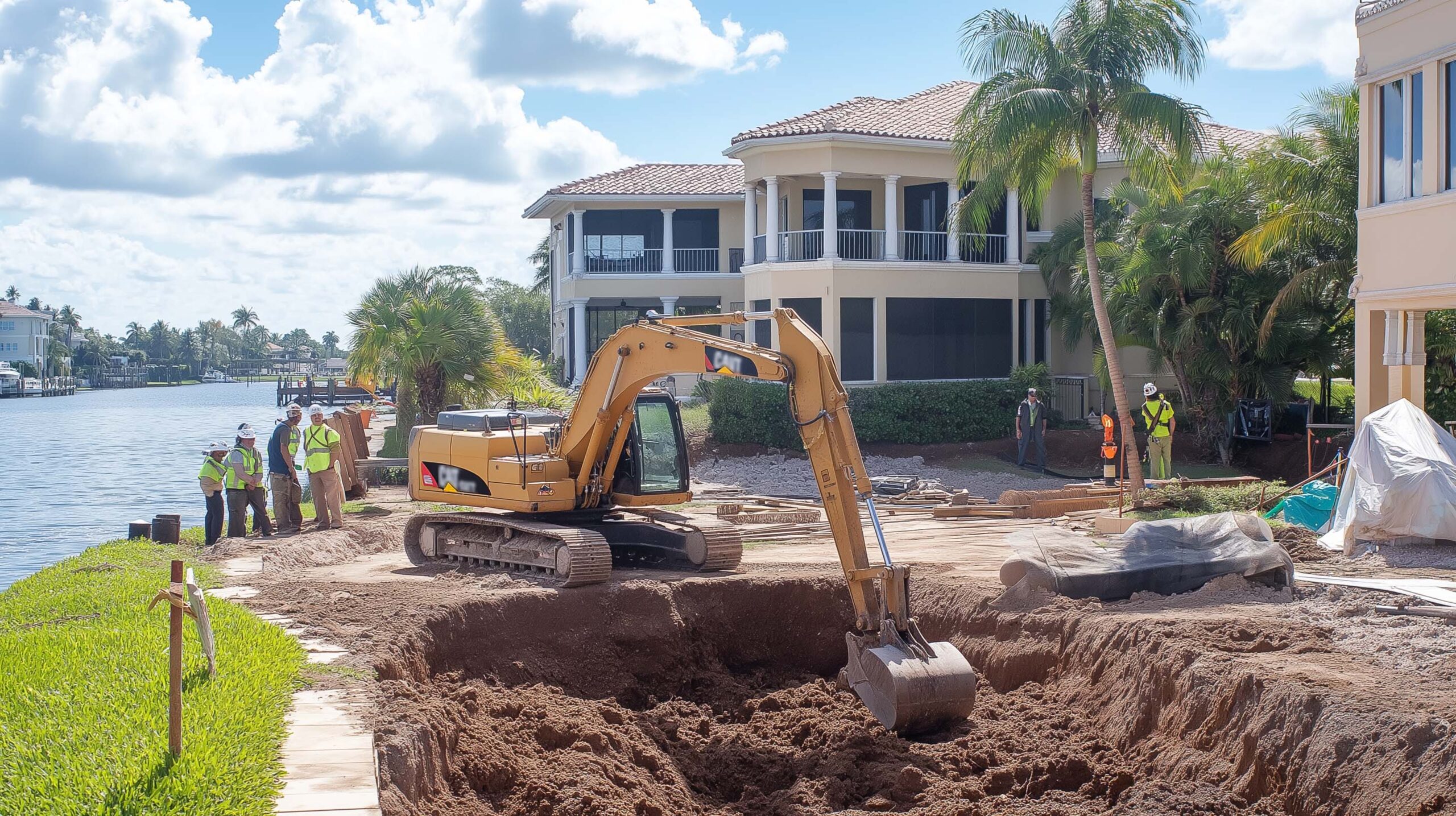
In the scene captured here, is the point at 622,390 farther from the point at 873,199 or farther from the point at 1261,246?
the point at 873,199

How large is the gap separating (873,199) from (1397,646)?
2447 centimetres

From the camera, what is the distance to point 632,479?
13.9 m

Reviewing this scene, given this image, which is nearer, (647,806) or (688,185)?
(647,806)

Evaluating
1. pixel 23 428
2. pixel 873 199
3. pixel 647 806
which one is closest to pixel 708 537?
pixel 647 806

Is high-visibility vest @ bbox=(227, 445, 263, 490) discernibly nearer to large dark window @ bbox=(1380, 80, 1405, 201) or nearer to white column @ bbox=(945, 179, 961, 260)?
large dark window @ bbox=(1380, 80, 1405, 201)

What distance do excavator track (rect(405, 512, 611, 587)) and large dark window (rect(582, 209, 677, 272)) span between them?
998 inches

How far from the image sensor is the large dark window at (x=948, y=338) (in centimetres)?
3106

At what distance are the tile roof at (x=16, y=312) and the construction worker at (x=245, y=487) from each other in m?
111

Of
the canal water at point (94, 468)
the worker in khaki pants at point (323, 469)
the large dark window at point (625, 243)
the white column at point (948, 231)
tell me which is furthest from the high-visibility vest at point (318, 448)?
the large dark window at point (625, 243)

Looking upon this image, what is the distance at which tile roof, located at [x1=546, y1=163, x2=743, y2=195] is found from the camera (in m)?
39.0

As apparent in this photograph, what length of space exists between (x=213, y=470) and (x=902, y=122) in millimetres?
20044

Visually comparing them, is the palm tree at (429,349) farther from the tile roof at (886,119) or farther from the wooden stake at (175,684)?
the wooden stake at (175,684)

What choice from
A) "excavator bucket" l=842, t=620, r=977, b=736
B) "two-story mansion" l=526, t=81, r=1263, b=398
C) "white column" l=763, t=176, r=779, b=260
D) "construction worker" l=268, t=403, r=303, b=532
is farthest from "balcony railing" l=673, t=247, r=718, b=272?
"excavator bucket" l=842, t=620, r=977, b=736

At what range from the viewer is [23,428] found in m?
66.6
